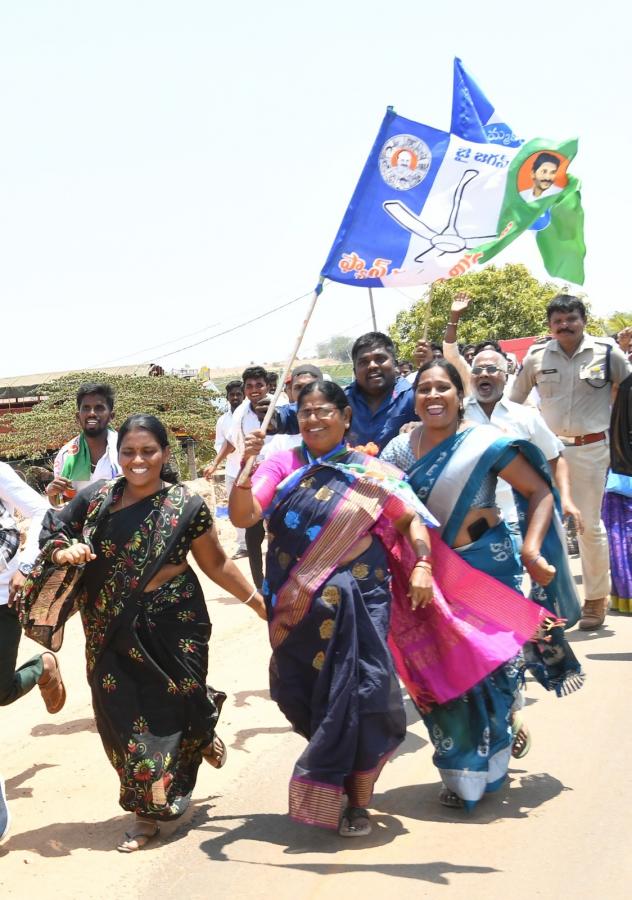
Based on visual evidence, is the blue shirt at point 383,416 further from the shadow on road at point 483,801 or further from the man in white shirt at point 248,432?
the shadow on road at point 483,801

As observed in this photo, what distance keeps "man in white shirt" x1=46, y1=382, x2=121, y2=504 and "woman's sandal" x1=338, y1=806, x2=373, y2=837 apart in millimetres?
2548

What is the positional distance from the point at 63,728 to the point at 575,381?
433 centimetres

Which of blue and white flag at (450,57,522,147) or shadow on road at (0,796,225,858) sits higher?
blue and white flag at (450,57,522,147)

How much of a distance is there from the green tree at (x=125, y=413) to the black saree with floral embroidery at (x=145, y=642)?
16.3 metres

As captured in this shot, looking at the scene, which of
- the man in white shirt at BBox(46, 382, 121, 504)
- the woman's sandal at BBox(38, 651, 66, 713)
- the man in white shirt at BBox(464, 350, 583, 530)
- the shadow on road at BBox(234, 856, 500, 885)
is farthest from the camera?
the man in white shirt at BBox(464, 350, 583, 530)

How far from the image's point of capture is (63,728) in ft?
19.1

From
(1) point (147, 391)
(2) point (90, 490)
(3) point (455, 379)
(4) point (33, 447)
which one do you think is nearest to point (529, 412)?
(3) point (455, 379)

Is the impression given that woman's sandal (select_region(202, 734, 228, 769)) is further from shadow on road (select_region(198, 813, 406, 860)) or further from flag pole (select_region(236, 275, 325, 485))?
flag pole (select_region(236, 275, 325, 485))

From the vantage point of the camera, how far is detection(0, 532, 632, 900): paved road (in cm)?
371

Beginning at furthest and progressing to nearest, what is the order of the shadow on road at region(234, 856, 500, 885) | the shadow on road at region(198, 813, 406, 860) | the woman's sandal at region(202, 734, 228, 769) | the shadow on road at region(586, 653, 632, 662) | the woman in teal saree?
1. the shadow on road at region(586, 653, 632, 662)
2. the woman's sandal at region(202, 734, 228, 769)
3. the woman in teal saree
4. the shadow on road at region(198, 813, 406, 860)
5. the shadow on road at region(234, 856, 500, 885)

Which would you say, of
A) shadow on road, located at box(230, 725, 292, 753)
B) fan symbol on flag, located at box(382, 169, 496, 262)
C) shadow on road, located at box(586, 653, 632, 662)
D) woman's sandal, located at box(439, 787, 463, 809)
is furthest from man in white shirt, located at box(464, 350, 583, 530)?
woman's sandal, located at box(439, 787, 463, 809)

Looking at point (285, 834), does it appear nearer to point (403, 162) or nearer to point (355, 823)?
point (355, 823)

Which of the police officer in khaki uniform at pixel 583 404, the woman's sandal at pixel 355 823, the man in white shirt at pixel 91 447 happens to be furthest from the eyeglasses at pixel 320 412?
the police officer in khaki uniform at pixel 583 404

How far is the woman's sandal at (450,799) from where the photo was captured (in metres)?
4.43
